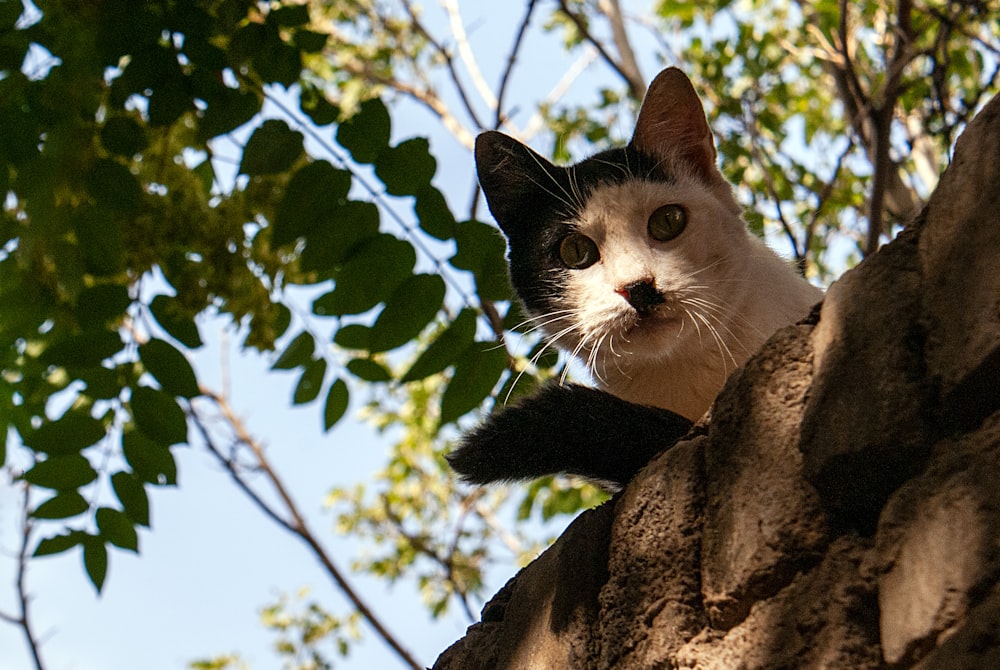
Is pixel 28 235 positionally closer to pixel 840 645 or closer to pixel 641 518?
pixel 641 518

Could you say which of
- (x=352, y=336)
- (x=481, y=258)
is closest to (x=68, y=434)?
(x=352, y=336)

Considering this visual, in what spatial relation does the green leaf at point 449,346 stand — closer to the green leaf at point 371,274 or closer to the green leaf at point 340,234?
the green leaf at point 371,274

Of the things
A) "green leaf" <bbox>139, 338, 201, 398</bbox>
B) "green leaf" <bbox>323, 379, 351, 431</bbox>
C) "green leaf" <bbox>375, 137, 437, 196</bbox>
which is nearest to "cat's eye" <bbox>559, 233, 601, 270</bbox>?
"green leaf" <bbox>375, 137, 437, 196</bbox>

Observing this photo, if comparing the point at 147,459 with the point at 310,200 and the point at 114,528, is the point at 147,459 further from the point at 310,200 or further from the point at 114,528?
the point at 310,200

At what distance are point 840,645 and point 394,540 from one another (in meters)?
6.97

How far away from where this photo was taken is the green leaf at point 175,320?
2.93 m

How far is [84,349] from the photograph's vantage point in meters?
2.83

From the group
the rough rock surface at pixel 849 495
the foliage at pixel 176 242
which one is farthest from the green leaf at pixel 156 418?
the rough rock surface at pixel 849 495

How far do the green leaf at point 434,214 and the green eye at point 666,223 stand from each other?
0.60 metres

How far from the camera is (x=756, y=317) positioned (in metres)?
2.35

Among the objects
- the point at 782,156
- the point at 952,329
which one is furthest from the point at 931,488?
the point at 782,156

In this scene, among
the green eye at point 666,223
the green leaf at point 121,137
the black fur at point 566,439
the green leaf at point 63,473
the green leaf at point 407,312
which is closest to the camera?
the black fur at point 566,439

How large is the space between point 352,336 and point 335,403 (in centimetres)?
33

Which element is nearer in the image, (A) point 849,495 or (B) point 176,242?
(A) point 849,495
